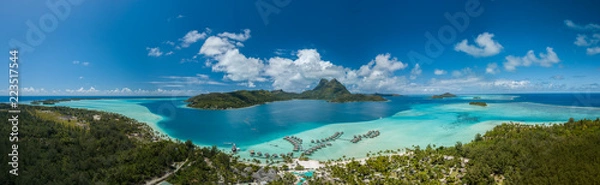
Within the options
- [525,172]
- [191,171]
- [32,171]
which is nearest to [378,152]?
[525,172]

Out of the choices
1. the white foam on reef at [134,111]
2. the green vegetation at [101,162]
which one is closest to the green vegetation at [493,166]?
the green vegetation at [101,162]

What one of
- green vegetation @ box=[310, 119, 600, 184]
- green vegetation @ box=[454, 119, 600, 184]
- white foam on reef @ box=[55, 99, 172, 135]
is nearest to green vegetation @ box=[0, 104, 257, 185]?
green vegetation @ box=[310, 119, 600, 184]

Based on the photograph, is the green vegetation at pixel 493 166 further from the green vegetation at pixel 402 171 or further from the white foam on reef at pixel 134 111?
the white foam on reef at pixel 134 111

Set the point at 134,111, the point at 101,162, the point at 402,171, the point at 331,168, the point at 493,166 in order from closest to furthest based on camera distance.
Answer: the point at 493,166, the point at 402,171, the point at 101,162, the point at 331,168, the point at 134,111

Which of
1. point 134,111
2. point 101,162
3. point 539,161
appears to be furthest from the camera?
point 134,111

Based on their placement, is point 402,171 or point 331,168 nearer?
point 402,171

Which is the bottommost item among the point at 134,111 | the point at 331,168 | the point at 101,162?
the point at 331,168

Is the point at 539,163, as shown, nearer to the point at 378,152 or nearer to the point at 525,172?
the point at 525,172

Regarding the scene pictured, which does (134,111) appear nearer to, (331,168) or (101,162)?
(101,162)

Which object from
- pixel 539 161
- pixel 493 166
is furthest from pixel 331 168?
pixel 539 161
